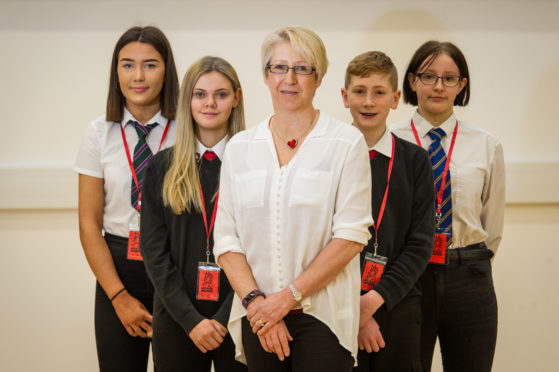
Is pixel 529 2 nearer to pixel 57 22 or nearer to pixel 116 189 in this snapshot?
pixel 116 189

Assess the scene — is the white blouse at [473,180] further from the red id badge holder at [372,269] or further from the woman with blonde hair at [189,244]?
the woman with blonde hair at [189,244]

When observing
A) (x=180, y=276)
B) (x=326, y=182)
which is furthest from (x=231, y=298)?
(x=326, y=182)

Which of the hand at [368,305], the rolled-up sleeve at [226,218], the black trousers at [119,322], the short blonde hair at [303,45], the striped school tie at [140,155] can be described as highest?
the short blonde hair at [303,45]

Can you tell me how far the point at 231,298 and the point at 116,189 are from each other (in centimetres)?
74

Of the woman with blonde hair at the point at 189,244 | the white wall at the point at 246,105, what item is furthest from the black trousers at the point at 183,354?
the white wall at the point at 246,105

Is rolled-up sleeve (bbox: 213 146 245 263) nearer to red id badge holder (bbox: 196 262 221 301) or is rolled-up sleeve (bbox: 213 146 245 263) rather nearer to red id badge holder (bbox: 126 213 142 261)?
red id badge holder (bbox: 196 262 221 301)

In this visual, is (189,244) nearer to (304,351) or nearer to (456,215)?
(304,351)

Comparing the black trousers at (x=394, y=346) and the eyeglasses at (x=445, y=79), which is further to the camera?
the eyeglasses at (x=445, y=79)

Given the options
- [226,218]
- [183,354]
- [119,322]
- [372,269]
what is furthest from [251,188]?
[119,322]

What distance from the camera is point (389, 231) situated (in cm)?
191

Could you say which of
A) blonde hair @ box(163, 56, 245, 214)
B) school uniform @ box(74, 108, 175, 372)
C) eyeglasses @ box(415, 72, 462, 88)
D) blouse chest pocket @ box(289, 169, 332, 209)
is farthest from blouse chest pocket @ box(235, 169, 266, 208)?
eyeglasses @ box(415, 72, 462, 88)

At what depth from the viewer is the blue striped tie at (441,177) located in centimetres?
218

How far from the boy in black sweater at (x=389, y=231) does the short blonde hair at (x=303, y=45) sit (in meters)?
0.42

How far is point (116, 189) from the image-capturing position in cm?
222
